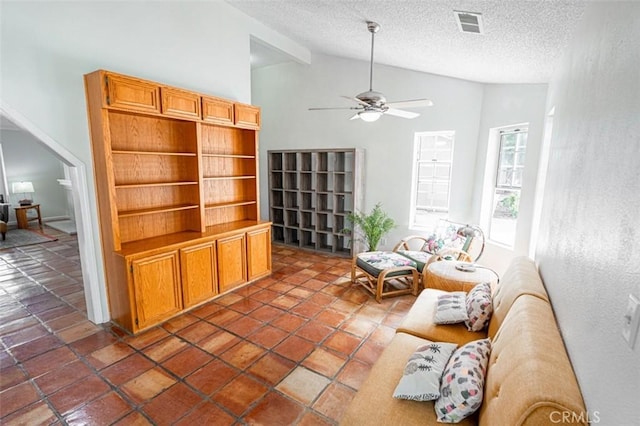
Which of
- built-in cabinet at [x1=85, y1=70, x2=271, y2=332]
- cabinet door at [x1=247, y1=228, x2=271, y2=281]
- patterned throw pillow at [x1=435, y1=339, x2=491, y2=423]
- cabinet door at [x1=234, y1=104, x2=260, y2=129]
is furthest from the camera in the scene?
cabinet door at [x1=247, y1=228, x2=271, y2=281]

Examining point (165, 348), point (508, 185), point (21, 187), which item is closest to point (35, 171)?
point (21, 187)

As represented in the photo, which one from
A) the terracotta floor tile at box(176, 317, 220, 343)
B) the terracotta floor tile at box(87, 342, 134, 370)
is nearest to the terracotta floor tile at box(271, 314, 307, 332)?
the terracotta floor tile at box(176, 317, 220, 343)

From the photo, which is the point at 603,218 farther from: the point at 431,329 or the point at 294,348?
the point at 294,348

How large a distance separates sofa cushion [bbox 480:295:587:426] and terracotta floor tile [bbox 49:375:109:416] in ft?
8.36

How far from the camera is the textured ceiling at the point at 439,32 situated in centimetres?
215

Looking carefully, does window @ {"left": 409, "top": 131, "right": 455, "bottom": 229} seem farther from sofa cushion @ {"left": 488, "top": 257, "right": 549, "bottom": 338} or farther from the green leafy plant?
sofa cushion @ {"left": 488, "top": 257, "right": 549, "bottom": 338}

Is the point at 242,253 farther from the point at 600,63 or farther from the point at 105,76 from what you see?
the point at 600,63

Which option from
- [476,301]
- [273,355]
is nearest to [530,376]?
[476,301]

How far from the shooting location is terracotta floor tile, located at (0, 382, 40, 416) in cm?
210

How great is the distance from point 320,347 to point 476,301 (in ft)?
4.57

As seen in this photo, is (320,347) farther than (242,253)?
No

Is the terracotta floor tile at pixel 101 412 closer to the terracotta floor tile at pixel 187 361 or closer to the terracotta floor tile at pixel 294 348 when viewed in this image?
the terracotta floor tile at pixel 187 361

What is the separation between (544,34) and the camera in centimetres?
236

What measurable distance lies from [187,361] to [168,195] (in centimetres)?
193
